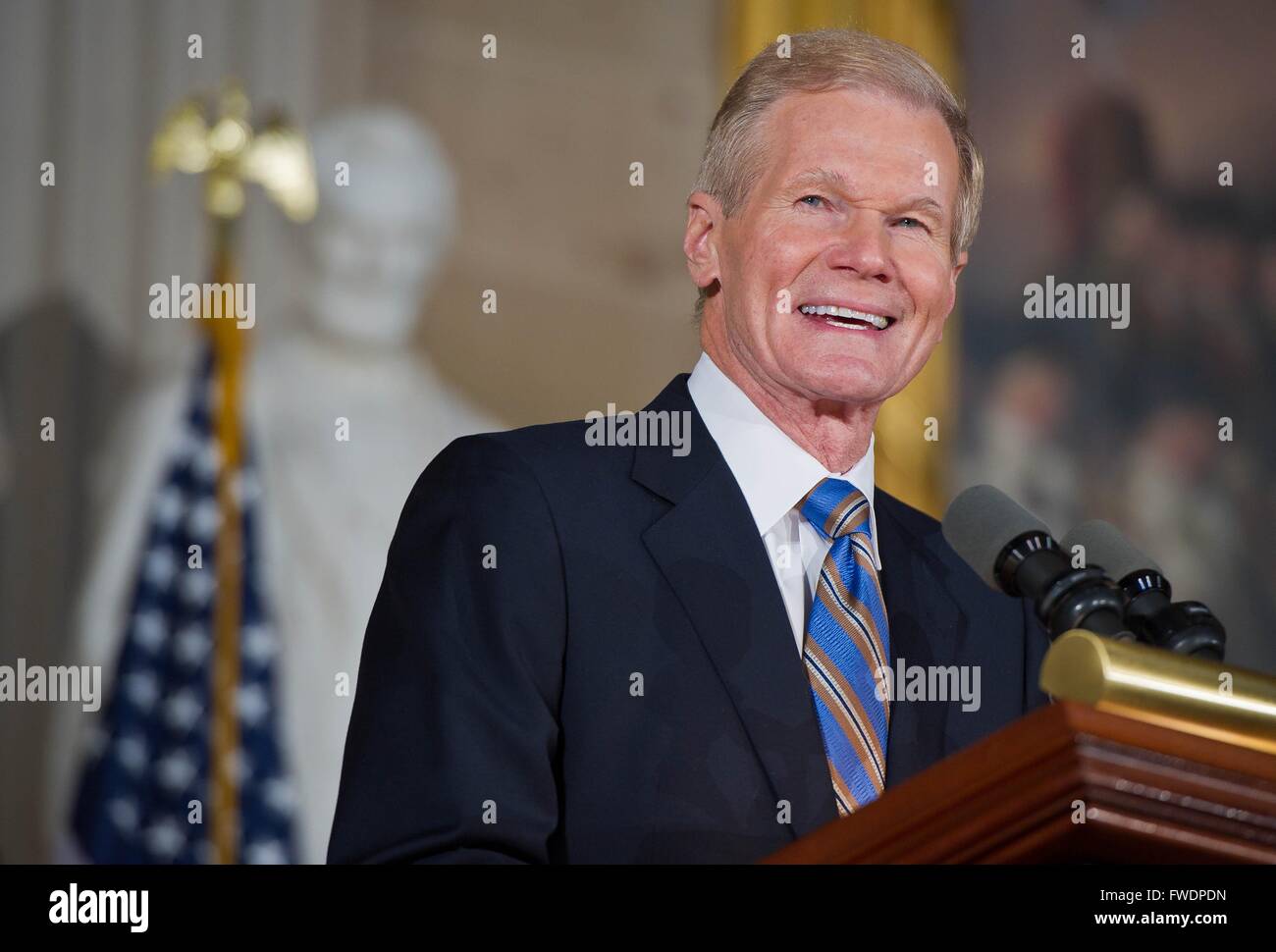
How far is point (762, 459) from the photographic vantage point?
1.90 metres

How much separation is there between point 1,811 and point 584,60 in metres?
2.59

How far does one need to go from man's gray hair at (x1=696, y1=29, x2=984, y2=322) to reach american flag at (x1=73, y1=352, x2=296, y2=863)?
2566 millimetres

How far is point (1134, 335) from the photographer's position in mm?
5145

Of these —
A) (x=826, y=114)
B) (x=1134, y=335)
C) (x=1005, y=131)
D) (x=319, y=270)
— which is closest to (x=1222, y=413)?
(x=1134, y=335)

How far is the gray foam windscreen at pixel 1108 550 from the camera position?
1.55 metres

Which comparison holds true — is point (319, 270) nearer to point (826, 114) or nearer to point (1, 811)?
point (1, 811)

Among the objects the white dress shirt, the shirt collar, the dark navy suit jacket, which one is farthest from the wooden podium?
the shirt collar

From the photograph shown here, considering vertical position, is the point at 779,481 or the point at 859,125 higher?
the point at 859,125

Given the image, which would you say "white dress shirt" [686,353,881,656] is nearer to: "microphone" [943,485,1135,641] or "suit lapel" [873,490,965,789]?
"suit lapel" [873,490,965,789]

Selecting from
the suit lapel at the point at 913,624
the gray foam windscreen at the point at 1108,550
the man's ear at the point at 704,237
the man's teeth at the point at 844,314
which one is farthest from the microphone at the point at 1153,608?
the man's ear at the point at 704,237

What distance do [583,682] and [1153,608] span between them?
56 cm

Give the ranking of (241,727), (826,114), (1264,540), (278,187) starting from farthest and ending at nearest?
(1264,540)
(278,187)
(241,727)
(826,114)

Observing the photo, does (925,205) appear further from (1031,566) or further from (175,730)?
(175,730)

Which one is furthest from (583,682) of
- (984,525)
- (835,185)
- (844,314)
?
(835,185)
